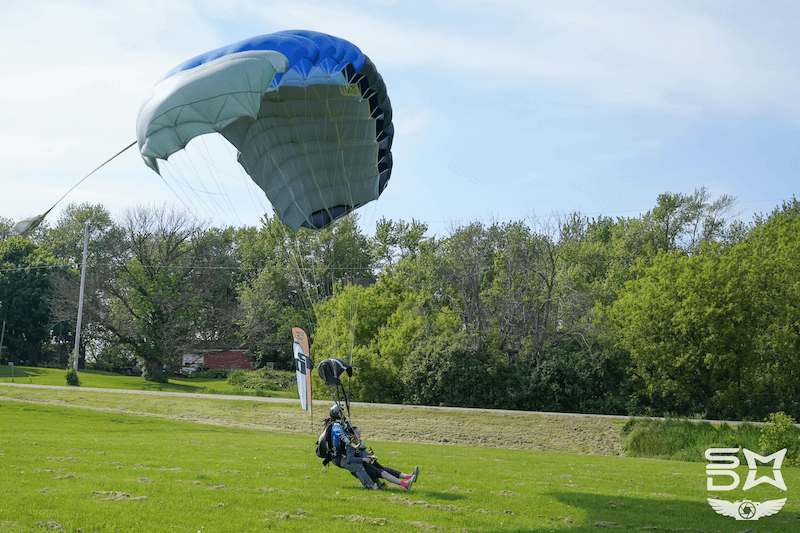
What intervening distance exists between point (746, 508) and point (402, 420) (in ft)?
52.1

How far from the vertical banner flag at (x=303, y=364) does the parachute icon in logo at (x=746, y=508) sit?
848 centimetres

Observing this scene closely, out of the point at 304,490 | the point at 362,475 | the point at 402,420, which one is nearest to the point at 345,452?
the point at 362,475

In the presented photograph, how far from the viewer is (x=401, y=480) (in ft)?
33.7

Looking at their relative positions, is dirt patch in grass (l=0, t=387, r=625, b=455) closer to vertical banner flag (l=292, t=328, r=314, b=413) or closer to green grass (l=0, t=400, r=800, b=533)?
green grass (l=0, t=400, r=800, b=533)

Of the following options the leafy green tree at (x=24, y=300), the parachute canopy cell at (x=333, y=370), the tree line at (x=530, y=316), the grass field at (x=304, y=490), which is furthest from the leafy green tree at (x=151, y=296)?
the parachute canopy cell at (x=333, y=370)

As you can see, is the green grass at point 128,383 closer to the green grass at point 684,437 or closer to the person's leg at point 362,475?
the green grass at point 684,437

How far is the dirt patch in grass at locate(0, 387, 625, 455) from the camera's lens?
22484 millimetres

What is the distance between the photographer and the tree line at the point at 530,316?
87.4ft

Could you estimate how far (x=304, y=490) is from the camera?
971cm

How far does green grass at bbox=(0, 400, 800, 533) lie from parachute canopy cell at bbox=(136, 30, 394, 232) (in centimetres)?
484

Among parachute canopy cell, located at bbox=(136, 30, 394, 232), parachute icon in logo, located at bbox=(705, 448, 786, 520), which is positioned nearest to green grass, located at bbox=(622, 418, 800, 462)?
parachute icon in logo, located at bbox=(705, 448, 786, 520)

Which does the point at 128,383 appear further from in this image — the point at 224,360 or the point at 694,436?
the point at 694,436

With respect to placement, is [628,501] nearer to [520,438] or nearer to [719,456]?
[719,456]

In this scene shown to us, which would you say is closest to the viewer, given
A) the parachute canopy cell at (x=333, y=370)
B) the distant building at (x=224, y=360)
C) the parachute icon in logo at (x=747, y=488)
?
the parachute icon in logo at (x=747, y=488)
